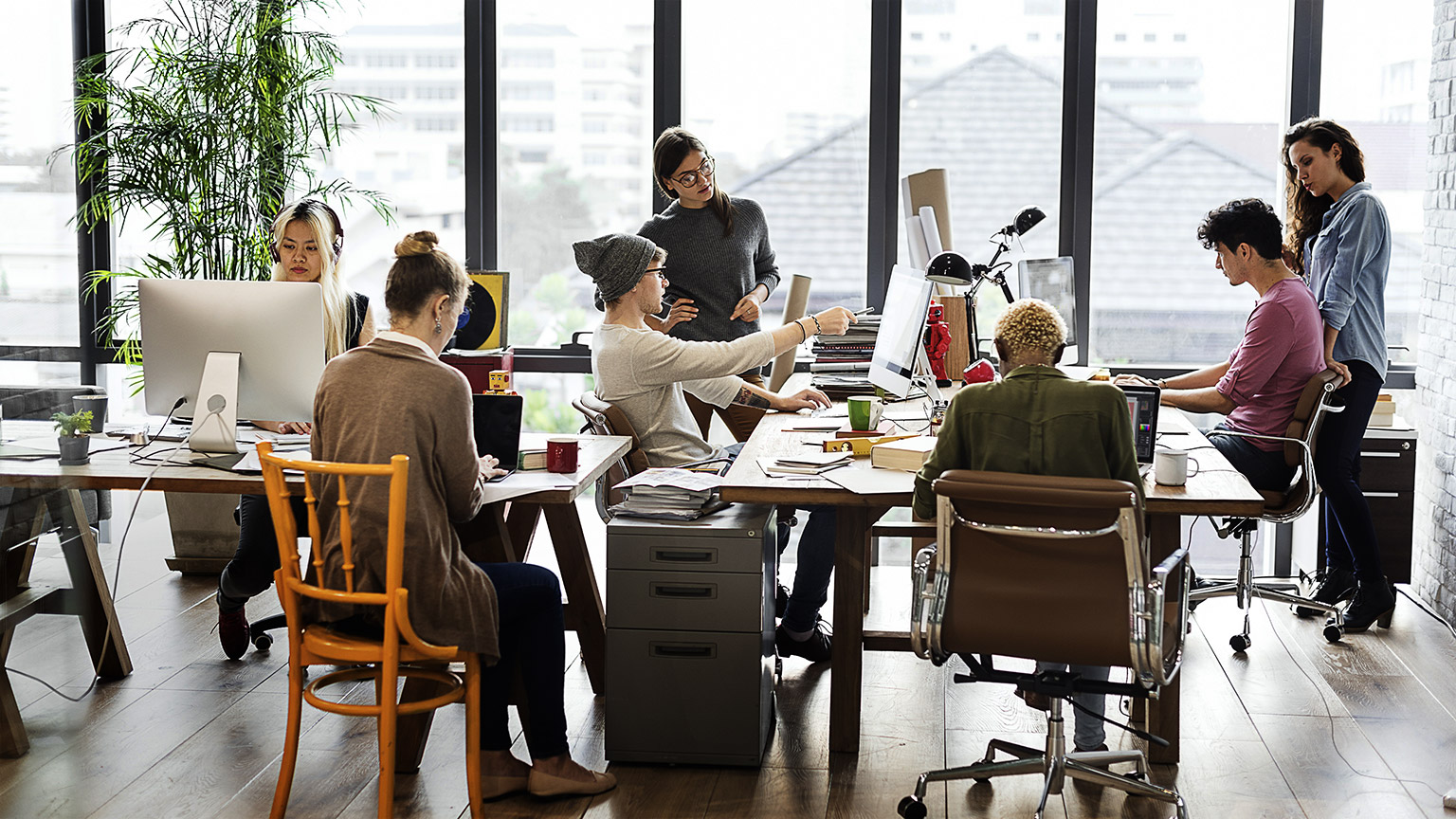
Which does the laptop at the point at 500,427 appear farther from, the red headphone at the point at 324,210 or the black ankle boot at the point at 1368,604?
the black ankle boot at the point at 1368,604

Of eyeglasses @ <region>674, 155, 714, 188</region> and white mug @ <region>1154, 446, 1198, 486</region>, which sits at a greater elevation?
eyeglasses @ <region>674, 155, 714, 188</region>

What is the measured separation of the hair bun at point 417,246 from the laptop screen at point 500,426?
461 millimetres

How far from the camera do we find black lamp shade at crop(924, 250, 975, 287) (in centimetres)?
403

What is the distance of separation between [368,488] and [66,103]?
3.92 m

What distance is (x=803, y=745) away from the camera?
336 centimetres

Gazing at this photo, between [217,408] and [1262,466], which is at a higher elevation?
[217,408]

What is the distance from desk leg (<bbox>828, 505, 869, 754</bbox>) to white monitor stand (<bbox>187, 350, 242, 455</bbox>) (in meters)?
1.59

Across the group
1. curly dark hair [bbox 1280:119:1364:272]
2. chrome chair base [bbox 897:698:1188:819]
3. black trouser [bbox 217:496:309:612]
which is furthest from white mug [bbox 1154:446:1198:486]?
black trouser [bbox 217:496:309:612]

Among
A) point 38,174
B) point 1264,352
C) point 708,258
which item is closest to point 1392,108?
point 1264,352

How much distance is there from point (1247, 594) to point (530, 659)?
238 cm

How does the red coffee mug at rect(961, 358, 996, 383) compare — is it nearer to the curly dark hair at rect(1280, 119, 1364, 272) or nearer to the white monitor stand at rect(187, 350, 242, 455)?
the curly dark hair at rect(1280, 119, 1364, 272)

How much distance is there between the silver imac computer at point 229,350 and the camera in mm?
3424

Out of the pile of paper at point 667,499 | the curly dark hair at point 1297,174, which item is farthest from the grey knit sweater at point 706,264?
the curly dark hair at point 1297,174

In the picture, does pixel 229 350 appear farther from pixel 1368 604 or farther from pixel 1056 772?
pixel 1368 604
